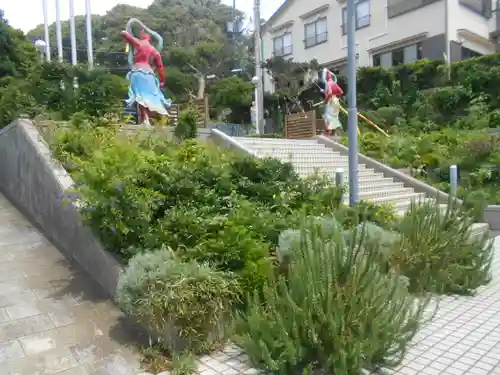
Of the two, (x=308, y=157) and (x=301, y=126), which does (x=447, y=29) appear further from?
(x=308, y=157)

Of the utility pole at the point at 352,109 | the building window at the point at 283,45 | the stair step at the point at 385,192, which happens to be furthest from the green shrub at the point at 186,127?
the building window at the point at 283,45

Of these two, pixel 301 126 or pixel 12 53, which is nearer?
pixel 301 126

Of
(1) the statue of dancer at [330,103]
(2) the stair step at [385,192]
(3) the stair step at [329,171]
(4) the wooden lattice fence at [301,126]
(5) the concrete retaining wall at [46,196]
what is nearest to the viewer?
(5) the concrete retaining wall at [46,196]

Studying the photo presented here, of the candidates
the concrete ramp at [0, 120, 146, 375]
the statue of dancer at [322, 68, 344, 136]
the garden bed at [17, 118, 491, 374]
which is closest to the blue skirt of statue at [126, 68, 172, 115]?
the concrete ramp at [0, 120, 146, 375]

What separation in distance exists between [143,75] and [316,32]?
22.6 m

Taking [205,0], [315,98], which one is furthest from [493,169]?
[205,0]

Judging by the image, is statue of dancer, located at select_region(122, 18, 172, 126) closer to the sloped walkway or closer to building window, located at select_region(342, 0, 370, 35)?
the sloped walkway

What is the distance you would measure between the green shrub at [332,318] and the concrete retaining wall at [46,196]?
208 centimetres

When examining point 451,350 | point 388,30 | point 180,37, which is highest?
point 180,37

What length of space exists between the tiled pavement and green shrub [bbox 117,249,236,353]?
28cm

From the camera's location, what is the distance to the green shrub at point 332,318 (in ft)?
11.0

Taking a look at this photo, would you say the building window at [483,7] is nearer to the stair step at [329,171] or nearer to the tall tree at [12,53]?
the stair step at [329,171]

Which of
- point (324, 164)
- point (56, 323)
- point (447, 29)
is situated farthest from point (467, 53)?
point (56, 323)

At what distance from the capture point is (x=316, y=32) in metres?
30.3
